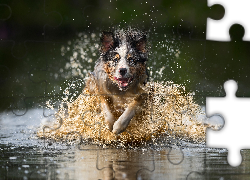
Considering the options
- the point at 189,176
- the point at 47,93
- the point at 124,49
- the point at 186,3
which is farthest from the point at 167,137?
the point at 186,3

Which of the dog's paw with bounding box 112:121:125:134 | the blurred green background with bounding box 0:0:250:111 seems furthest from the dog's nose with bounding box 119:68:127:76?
the blurred green background with bounding box 0:0:250:111

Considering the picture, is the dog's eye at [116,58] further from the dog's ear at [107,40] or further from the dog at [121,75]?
the dog's ear at [107,40]

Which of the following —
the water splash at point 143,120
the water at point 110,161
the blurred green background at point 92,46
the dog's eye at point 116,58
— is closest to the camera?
the water at point 110,161

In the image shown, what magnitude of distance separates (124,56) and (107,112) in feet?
1.96

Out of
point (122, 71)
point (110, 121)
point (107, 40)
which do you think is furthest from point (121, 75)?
point (110, 121)

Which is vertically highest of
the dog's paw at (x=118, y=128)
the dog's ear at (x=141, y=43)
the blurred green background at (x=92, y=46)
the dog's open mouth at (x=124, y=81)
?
the blurred green background at (x=92, y=46)

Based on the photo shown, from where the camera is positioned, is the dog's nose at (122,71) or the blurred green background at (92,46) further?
the blurred green background at (92,46)

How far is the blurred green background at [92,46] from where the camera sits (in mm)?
7871

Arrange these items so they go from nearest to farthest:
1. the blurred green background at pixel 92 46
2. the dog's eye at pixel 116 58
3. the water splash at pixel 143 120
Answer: the dog's eye at pixel 116 58 < the water splash at pixel 143 120 < the blurred green background at pixel 92 46

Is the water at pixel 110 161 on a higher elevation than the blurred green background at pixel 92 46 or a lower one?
lower

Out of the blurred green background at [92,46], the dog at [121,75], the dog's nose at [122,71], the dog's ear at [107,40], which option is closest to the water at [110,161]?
the dog at [121,75]

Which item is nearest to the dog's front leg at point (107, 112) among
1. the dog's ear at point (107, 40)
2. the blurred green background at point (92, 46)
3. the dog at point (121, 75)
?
the dog at point (121, 75)

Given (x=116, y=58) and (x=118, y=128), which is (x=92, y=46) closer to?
(x=116, y=58)

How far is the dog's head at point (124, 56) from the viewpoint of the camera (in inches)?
195
